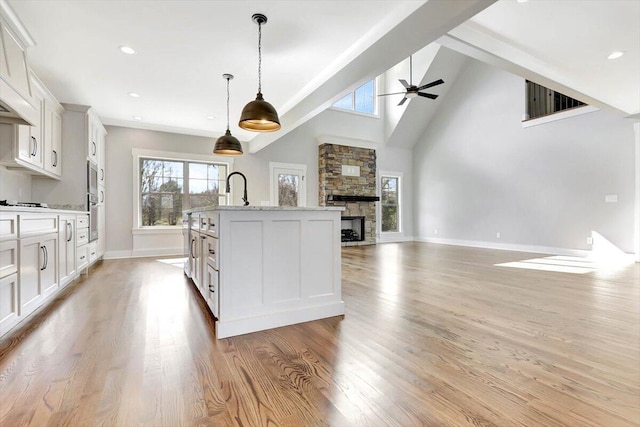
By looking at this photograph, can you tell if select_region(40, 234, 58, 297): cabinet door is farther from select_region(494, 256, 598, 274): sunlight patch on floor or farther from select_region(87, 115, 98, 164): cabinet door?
select_region(494, 256, 598, 274): sunlight patch on floor

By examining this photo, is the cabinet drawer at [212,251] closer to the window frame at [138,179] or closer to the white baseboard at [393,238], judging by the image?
the window frame at [138,179]

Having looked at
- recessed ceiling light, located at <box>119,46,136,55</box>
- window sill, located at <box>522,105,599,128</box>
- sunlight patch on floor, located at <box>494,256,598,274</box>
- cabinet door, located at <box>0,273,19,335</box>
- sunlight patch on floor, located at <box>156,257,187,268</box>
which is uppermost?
window sill, located at <box>522,105,599,128</box>

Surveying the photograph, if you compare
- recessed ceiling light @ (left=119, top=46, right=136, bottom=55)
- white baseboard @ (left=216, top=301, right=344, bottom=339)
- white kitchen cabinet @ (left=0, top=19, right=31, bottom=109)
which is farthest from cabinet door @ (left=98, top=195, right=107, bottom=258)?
white baseboard @ (left=216, top=301, right=344, bottom=339)

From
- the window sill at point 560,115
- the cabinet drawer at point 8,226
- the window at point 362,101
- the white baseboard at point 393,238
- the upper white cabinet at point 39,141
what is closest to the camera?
the cabinet drawer at point 8,226

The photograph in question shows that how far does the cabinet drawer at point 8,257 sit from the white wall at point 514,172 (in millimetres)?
8400

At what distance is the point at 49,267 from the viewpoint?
2896mm

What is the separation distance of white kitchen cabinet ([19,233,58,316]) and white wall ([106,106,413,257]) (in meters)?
3.27

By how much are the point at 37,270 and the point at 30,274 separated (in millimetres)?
152

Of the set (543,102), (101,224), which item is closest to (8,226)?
(101,224)

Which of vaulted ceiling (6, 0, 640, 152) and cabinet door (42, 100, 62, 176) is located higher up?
vaulted ceiling (6, 0, 640, 152)

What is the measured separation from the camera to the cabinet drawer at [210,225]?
2.27 metres

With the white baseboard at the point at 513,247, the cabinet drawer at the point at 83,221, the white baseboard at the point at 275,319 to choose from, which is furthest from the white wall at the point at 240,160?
the white baseboard at the point at 275,319

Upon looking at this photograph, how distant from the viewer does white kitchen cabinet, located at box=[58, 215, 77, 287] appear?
10.6 ft

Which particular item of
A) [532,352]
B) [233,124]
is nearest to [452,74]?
[233,124]
